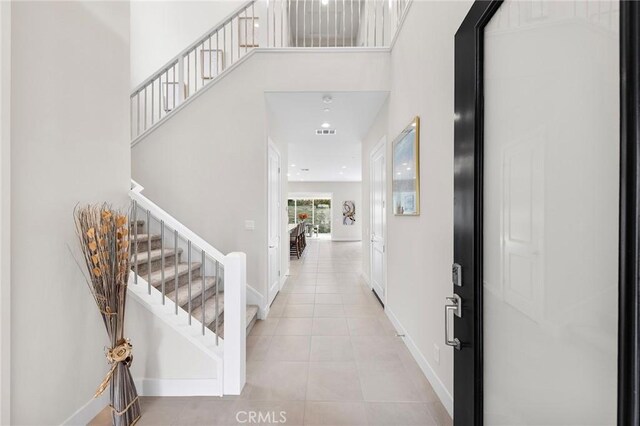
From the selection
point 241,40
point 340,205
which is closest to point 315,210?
point 340,205

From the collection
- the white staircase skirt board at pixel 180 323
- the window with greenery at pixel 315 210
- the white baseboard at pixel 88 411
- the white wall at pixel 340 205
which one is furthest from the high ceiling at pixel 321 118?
the window with greenery at pixel 315 210

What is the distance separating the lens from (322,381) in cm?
230

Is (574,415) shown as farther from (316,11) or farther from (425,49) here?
(316,11)

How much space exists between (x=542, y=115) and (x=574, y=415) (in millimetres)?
893

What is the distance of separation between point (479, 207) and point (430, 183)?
1.18 metres

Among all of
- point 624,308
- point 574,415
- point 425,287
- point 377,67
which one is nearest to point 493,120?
point 624,308

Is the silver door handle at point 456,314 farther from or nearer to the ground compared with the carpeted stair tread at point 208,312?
farther from the ground

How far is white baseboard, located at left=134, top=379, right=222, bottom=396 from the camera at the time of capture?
2088mm

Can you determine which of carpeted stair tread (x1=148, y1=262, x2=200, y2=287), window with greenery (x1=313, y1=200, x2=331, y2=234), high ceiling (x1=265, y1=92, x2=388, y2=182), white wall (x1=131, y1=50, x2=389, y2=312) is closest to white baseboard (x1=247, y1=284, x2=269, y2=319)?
white wall (x1=131, y1=50, x2=389, y2=312)

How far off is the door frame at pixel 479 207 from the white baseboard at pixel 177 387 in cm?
169

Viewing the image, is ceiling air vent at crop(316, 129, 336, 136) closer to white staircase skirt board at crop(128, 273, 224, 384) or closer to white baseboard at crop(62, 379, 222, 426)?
white staircase skirt board at crop(128, 273, 224, 384)

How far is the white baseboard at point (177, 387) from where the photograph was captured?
2.09m

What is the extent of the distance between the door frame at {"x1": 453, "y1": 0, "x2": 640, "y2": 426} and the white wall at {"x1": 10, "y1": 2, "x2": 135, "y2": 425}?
2.08 metres
